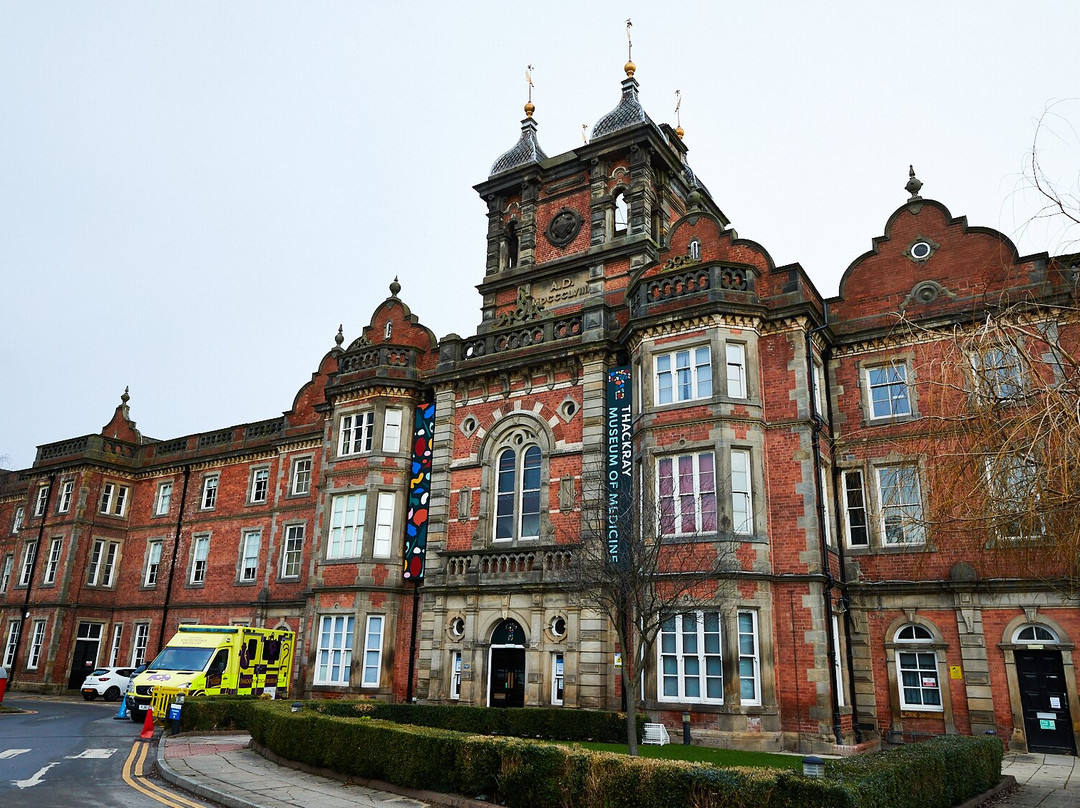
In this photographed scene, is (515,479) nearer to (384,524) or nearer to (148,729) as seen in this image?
(384,524)

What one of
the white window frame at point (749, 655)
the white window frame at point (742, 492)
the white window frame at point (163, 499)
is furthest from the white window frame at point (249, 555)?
the white window frame at point (749, 655)

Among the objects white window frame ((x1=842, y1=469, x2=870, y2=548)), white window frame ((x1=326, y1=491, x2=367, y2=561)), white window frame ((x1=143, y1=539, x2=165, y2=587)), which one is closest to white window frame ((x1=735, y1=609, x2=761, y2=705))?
white window frame ((x1=842, y1=469, x2=870, y2=548))

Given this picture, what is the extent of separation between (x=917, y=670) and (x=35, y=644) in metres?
38.1

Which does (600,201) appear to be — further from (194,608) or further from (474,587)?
(194,608)

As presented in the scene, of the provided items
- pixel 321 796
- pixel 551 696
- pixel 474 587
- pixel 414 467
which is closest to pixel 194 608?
pixel 414 467

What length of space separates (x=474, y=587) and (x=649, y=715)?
654 centimetres

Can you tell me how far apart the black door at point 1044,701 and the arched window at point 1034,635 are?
0.83ft

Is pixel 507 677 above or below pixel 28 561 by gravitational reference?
below

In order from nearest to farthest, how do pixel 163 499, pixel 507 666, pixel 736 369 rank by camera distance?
pixel 736 369
pixel 507 666
pixel 163 499

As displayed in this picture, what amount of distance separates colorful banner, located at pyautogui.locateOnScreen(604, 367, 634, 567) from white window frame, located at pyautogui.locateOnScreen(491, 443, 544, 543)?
7.58 ft

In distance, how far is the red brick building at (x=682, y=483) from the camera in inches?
771

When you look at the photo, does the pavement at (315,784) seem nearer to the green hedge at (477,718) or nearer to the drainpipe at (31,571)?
the green hedge at (477,718)

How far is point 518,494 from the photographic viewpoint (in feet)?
81.6

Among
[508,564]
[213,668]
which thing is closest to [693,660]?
[508,564]
